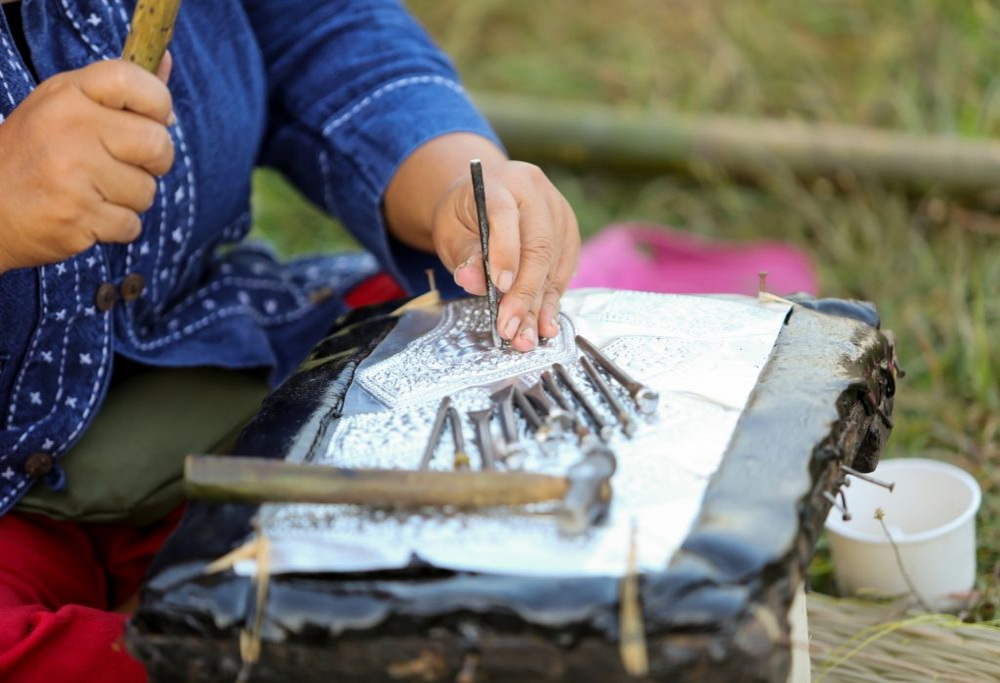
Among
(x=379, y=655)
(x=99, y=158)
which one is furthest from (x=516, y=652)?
(x=99, y=158)

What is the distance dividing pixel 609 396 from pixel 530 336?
14 centimetres

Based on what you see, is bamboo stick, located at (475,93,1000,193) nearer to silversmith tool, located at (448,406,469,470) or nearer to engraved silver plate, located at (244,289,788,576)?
engraved silver plate, located at (244,289,788,576)

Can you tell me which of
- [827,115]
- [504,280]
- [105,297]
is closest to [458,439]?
[504,280]

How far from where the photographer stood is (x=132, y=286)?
1309mm

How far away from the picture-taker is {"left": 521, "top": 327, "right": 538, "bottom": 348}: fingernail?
3.64 ft

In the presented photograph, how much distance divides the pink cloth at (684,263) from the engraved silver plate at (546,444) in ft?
3.55

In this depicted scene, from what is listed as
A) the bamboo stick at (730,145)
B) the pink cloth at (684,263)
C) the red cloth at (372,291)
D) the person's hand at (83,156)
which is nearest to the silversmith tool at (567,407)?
the person's hand at (83,156)

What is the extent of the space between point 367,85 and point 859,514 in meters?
0.83

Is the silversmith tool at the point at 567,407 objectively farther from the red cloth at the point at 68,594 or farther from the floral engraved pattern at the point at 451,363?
the red cloth at the point at 68,594

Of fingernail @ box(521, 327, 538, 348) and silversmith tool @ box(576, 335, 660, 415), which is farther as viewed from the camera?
fingernail @ box(521, 327, 538, 348)

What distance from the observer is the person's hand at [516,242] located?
113 cm

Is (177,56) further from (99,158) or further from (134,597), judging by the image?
(134,597)

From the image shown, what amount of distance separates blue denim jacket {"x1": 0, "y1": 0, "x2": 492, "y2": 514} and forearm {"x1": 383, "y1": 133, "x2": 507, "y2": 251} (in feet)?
0.05

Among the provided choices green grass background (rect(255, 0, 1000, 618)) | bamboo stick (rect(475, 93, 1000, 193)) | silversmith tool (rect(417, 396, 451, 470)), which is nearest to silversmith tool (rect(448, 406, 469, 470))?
silversmith tool (rect(417, 396, 451, 470))
